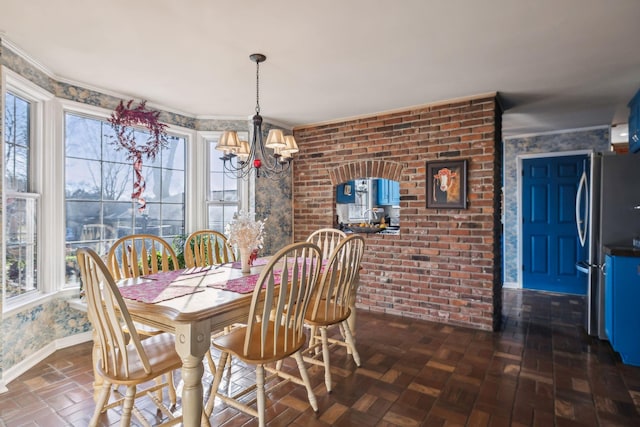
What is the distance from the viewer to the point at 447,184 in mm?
3748

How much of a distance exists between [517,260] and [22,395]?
5926 mm

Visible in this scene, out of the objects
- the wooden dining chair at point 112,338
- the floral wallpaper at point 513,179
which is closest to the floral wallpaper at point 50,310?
the wooden dining chair at point 112,338

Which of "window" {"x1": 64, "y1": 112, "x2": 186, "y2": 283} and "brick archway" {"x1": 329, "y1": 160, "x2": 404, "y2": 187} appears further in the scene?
"brick archway" {"x1": 329, "y1": 160, "x2": 404, "y2": 187}

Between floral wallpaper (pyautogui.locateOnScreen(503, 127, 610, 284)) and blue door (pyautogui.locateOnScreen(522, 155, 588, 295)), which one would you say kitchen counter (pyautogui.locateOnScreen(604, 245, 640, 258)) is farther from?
floral wallpaper (pyautogui.locateOnScreen(503, 127, 610, 284))

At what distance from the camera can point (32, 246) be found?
116 inches

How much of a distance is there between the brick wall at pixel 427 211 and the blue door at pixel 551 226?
1.93m

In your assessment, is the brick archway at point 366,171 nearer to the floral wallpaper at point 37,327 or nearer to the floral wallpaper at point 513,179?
the floral wallpaper at point 513,179

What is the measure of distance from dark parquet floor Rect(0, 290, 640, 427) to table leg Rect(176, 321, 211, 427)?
1.49ft

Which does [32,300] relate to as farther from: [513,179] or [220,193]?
[513,179]

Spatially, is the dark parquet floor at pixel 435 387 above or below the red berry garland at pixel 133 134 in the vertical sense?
below

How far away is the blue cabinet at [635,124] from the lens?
3.40m

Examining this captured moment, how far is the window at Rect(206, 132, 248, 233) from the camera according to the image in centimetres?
444

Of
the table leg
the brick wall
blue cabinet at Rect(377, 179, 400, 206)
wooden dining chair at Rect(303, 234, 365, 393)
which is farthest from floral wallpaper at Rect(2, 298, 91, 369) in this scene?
blue cabinet at Rect(377, 179, 400, 206)

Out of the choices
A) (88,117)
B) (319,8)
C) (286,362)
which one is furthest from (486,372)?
(88,117)
